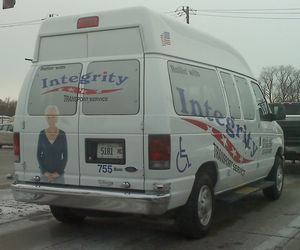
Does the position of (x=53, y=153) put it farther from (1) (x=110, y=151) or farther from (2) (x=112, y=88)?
(2) (x=112, y=88)

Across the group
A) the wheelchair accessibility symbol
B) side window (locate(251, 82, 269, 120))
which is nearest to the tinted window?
the wheelchair accessibility symbol

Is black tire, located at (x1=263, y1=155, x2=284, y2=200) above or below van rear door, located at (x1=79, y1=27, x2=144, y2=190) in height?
below

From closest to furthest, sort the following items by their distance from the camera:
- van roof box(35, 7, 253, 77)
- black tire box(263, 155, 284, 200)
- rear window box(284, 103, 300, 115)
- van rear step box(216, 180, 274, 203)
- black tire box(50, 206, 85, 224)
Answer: van roof box(35, 7, 253, 77), black tire box(50, 206, 85, 224), van rear step box(216, 180, 274, 203), black tire box(263, 155, 284, 200), rear window box(284, 103, 300, 115)

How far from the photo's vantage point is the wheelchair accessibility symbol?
20.7 ft

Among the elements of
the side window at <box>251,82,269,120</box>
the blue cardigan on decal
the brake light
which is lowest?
the blue cardigan on decal

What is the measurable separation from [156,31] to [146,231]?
268 centimetres

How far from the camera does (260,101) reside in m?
9.54

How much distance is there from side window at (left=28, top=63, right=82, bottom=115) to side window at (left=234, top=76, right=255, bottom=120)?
2.85 meters

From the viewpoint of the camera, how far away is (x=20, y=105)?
281 inches

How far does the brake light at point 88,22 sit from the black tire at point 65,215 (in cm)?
257

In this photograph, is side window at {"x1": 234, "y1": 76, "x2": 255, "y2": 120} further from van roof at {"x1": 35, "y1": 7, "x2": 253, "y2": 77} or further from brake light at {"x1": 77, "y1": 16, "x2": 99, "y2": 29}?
brake light at {"x1": 77, "y1": 16, "x2": 99, "y2": 29}

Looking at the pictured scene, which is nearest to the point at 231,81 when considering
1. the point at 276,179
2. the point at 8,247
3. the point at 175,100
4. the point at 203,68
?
the point at 203,68

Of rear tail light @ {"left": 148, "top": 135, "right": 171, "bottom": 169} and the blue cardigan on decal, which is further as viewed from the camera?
the blue cardigan on decal

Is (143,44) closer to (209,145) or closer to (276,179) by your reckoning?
(209,145)
